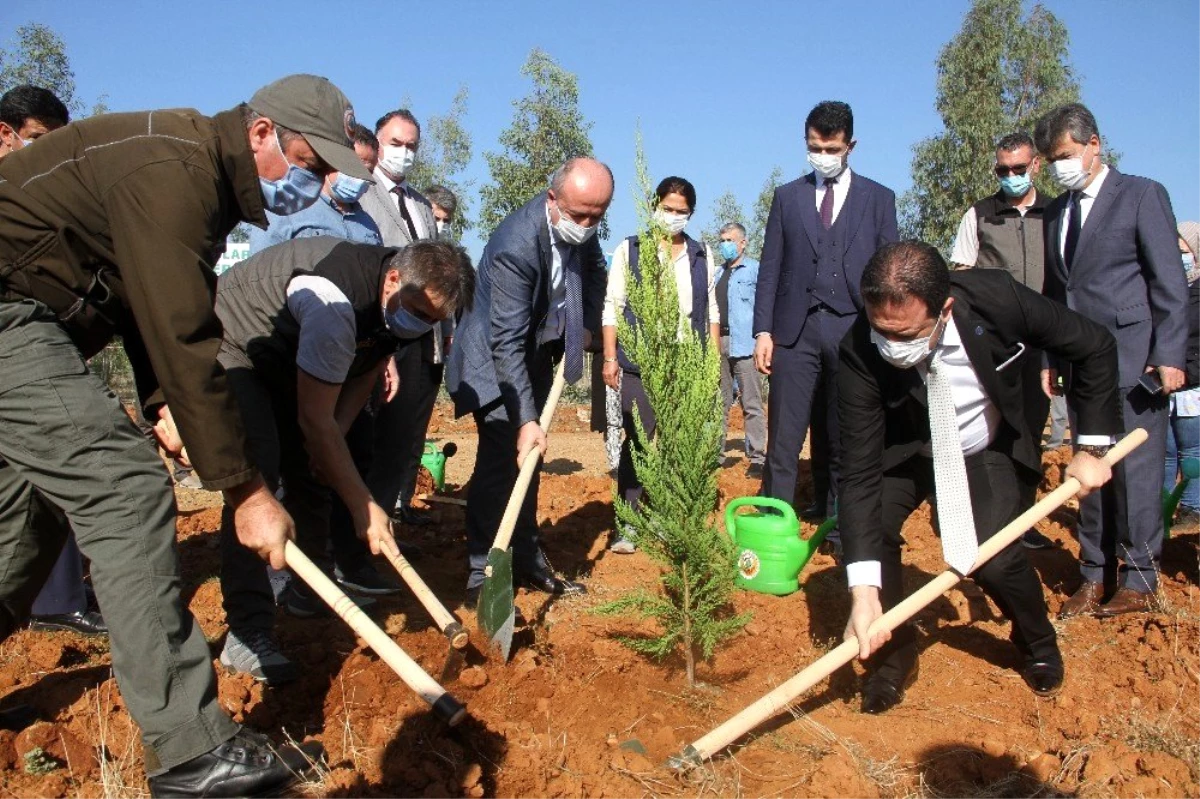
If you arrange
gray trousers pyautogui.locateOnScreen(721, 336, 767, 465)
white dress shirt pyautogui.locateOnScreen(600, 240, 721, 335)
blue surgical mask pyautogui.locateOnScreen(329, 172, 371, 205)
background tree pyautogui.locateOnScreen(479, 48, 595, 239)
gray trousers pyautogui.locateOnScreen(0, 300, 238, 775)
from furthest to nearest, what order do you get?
background tree pyautogui.locateOnScreen(479, 48, 595, 239) < gray trousers pyautogui.locateOnScreen(721, 336, 767, 465) < white dress shirt pyautogui.locateOnScreen(600, 240, 721, 335) < blue surgical mask pyautogui.locateOnScreen(329, 172, 371, 205) < gray trousers pyautogui.locateOnScreen(0, 300, 238, 775)

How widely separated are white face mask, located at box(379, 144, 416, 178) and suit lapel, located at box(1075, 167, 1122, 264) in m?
4.13

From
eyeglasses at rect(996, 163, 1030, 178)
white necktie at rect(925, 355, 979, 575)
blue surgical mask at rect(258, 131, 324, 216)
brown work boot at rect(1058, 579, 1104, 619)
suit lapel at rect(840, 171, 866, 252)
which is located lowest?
brown work boot at rect(1058, 579, 1104, 619)

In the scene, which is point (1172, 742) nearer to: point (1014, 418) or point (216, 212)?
point (1014, 418)

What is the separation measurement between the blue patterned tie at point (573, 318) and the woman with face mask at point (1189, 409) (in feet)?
10.6

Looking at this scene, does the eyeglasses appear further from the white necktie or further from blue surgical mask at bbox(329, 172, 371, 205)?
blue surgical mask at bbox(329, 172, 371, 205)

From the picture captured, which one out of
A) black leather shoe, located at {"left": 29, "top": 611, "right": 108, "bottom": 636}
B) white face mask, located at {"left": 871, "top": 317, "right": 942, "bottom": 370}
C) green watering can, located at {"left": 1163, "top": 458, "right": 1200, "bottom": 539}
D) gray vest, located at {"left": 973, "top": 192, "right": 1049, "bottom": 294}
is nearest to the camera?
white face mask, located at {"left": 871, "top": 317, "right": 942, "bottom": 370}

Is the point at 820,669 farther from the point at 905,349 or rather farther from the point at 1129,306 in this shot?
the point at 1129,306

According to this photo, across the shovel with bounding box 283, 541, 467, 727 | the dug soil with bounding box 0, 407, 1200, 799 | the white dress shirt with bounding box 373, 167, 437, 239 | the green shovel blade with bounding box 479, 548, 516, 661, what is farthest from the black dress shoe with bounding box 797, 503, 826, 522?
the shovel with bounding box 283, 541, 467, 727

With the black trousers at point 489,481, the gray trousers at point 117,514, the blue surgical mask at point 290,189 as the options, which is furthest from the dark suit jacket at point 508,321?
the gray trousers at point 117,514

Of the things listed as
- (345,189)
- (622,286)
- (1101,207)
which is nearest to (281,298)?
(345,189)

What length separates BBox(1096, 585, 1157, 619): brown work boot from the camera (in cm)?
493

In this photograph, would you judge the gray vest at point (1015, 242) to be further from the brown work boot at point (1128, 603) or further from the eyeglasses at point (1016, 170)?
the brown work boot at point (1128, 603)

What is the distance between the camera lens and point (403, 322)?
3842 millimetres

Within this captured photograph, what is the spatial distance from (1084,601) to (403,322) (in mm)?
4014
